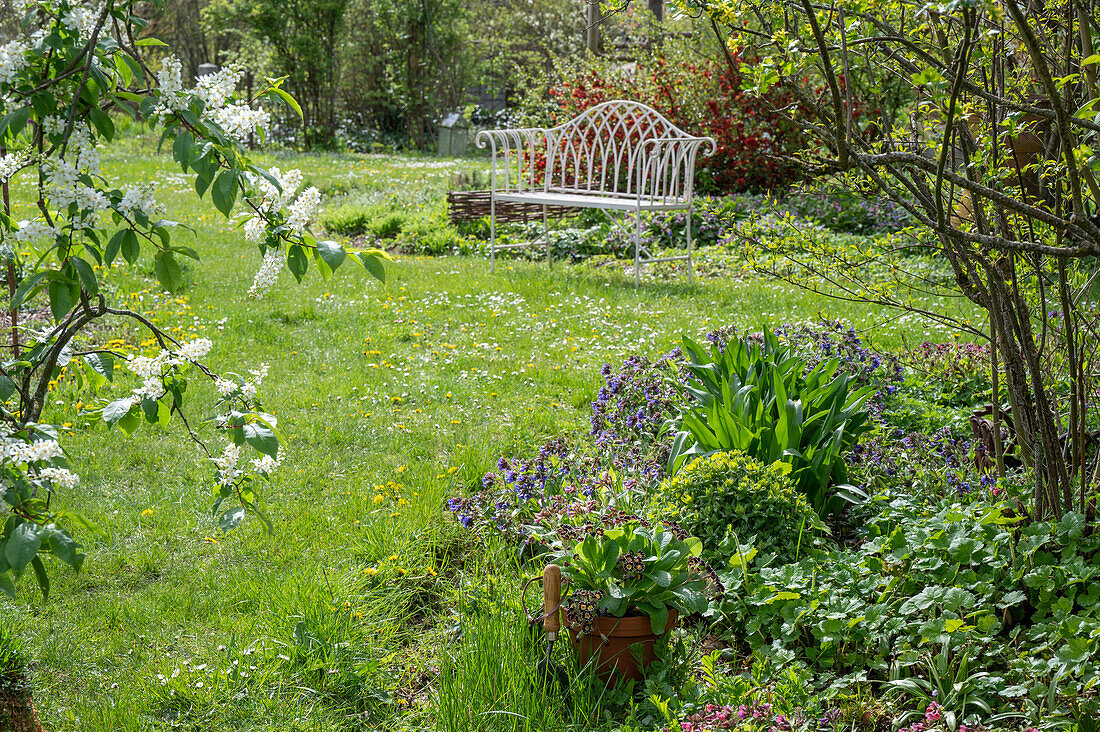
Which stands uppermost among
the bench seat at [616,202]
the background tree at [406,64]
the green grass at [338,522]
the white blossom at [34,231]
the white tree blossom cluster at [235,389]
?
the background tree at [406,64]

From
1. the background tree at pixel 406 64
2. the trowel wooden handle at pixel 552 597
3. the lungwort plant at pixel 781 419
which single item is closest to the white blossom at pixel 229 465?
→ the trowel wooden handle at pixel 552 597

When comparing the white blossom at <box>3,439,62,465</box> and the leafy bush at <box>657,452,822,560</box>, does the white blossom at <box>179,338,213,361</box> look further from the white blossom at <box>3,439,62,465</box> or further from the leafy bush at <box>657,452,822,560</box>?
the leafy bush at <box>657,452,822,560</box>

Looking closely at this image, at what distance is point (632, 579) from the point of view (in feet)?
6.24

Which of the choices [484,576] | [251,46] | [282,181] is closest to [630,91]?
[484,576]

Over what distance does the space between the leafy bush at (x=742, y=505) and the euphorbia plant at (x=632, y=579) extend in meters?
0.33

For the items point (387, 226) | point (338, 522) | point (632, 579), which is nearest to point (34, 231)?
point (632, 579)

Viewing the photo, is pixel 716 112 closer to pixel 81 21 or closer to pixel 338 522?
pixel 338 522

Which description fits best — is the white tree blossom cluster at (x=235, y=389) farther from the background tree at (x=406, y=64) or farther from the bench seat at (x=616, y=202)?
the background tree at (x=406, y=64)

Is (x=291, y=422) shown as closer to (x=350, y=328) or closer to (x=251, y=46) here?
(x=350, y=328)

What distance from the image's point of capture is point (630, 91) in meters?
10.0

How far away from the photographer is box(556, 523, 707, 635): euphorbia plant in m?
1.88

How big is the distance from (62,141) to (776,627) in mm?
1735

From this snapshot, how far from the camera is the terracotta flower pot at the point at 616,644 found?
1898mm

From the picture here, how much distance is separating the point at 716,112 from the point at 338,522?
7809mm
